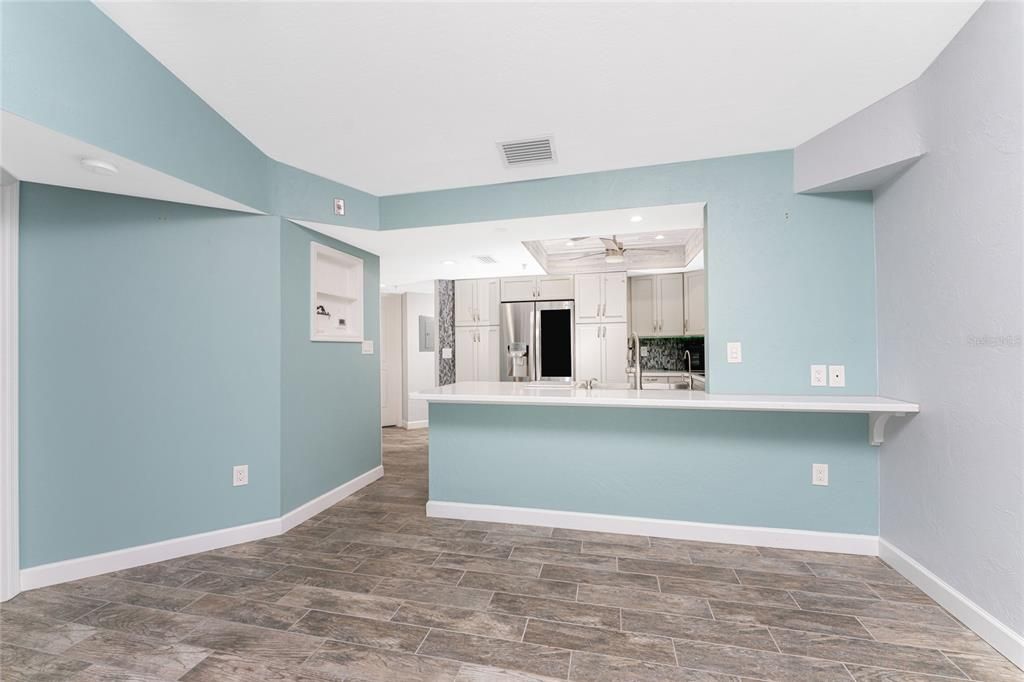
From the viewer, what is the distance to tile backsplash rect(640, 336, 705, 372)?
18.1 ft

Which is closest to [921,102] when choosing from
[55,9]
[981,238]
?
[981,238]

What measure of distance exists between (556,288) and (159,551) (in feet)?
14.7

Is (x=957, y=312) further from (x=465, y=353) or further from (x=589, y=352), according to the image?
(x=465, y=353)

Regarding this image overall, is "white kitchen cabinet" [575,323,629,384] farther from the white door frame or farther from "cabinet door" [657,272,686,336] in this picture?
the white door frame

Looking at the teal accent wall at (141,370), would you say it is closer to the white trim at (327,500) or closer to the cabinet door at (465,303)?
the white trim at (327,500)

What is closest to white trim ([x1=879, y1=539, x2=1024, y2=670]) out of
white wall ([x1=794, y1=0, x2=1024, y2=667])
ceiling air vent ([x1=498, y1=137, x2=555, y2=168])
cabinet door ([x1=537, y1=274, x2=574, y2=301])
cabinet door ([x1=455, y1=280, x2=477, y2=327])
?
white wall ([x1=794, y1=0, x2=1024, y2=667])

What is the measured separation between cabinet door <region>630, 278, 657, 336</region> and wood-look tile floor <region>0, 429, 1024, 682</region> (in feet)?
10.7

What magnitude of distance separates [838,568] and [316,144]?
3.73 meters

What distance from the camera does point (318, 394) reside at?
3.18 metres

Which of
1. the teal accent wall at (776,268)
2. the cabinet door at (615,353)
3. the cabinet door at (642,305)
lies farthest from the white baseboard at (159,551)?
the cabinet door at (642,305)

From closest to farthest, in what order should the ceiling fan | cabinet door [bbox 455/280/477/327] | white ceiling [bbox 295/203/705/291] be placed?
white ceiling [bbox 295/203/705/291], the ceiling fan, cabinet door [bbox 455/280/477/327]

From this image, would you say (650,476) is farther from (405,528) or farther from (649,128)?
(649,128)

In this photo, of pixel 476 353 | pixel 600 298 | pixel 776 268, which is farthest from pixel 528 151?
pixel 476 353

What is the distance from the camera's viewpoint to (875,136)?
2121 mm
